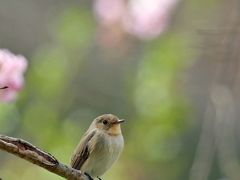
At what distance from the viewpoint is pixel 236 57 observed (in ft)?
11.8

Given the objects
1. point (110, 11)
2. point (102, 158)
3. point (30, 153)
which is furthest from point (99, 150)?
point (30, 153)

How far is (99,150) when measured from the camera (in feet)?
10.7

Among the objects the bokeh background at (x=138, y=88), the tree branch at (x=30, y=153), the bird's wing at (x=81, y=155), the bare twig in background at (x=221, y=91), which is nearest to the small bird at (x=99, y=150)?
the bird's wing at (x=81, y=155)

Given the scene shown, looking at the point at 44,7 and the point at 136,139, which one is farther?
the point at 44,7

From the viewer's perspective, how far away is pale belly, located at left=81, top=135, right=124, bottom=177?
10.5 ft

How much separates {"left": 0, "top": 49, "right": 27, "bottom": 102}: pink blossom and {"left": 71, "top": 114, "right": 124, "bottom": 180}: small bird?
75 centimetres

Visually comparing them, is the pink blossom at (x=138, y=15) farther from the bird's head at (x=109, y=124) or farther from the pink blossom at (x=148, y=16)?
the bird's head at (x=109, y=124)

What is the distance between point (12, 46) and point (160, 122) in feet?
6.94

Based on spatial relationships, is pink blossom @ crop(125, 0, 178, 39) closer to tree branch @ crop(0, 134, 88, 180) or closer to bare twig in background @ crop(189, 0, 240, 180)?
bare twig in background @ crop(189, 0, 240, 180)

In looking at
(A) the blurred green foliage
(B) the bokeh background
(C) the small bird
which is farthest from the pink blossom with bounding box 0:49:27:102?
(A) the blurred green foliage

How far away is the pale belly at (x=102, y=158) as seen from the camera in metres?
3.19

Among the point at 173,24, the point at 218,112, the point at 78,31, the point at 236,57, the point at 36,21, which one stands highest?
the point at 36,21

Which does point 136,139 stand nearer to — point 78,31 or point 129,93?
point 129,93

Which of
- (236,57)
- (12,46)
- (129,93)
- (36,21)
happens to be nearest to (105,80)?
(12,46)
